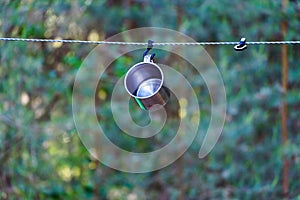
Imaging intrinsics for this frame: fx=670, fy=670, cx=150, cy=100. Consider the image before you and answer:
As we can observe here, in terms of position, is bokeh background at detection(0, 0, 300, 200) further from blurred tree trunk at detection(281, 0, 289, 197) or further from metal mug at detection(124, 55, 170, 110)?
metal mug at detection(124, 55, 170, 110)

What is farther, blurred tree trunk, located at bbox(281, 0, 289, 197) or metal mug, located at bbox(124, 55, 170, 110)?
blurred tree trunk, located at bbox(281, 0, 289, 197)

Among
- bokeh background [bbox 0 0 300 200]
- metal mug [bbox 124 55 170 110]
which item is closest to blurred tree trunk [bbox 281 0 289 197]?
bokeh background [bbox 0 0 300 200]

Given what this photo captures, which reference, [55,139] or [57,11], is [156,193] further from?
[57,11]

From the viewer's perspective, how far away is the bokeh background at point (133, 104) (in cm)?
442

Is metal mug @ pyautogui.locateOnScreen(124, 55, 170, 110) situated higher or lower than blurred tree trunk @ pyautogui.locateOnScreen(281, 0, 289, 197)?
lower

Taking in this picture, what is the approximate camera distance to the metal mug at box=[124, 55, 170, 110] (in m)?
2.57

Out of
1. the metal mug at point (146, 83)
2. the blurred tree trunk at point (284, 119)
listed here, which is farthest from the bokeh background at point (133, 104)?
the metal mug at point (146, 83)

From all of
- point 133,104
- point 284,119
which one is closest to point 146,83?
point 133,104

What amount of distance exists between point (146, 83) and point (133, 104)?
1857 mm

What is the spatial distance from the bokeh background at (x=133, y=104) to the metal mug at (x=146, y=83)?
180 cm

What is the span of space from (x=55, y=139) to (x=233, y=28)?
1.40m

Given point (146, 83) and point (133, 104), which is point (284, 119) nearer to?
point (133, 104)

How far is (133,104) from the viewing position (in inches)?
176

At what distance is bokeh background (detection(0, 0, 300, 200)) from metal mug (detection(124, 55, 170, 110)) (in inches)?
70.8
